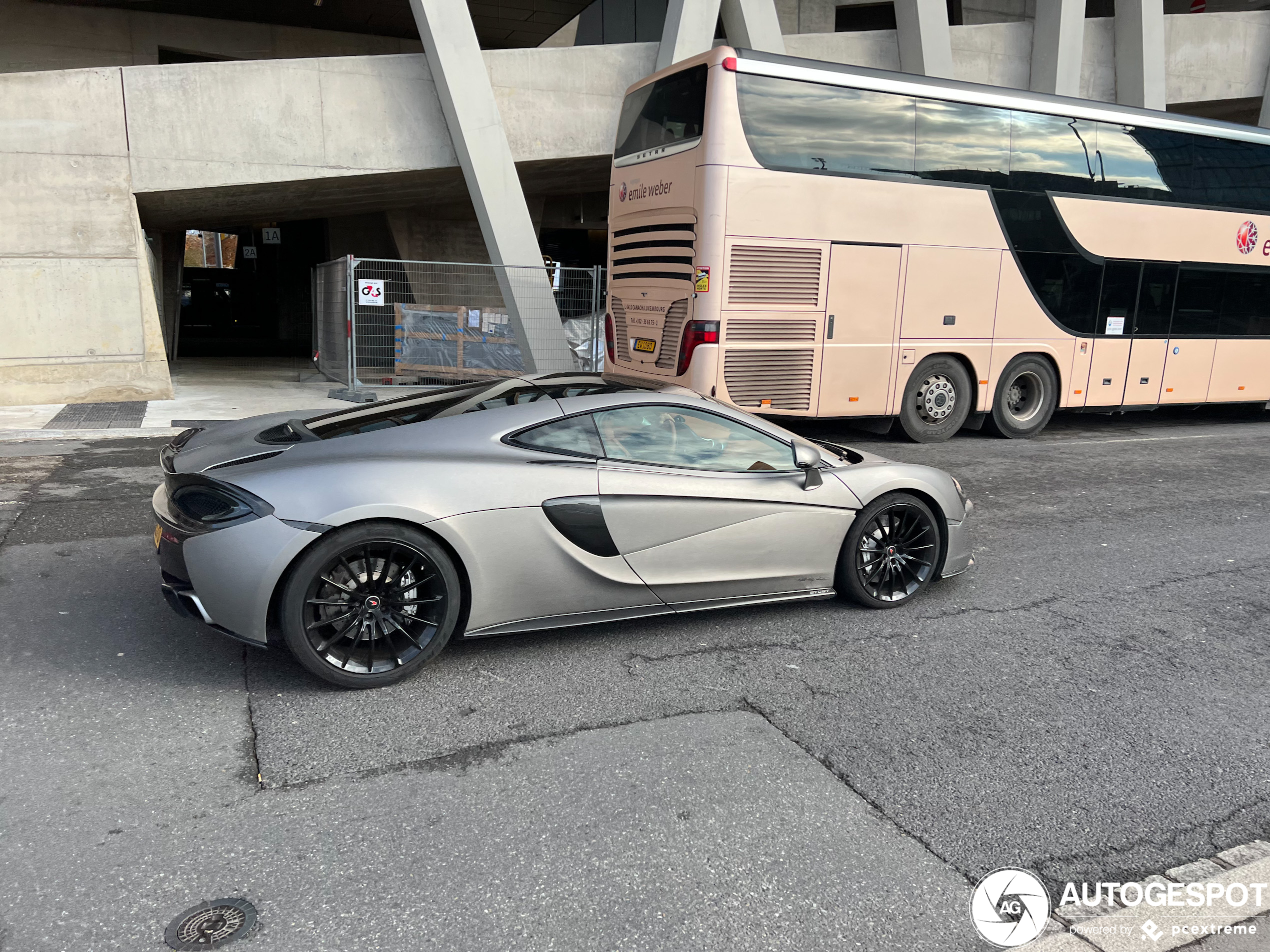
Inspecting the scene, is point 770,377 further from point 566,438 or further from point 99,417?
point 99,417

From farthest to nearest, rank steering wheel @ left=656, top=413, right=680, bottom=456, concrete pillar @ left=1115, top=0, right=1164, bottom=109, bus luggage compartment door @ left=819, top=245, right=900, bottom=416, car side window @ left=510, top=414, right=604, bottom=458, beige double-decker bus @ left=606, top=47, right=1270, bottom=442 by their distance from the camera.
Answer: concrete pillar @ left=1115, top=0, right=1164, bottom=109 < bus luggage compartment door @ left=819, top=245, right=900, bottom=416 < beige double-decker bus @ left=606, top=47, right=1270, bottom=442 < steering wheel @ left=656, top=413, right=680, bottom=456 < car side window @ left=510, top=414, right=604, bottom=458

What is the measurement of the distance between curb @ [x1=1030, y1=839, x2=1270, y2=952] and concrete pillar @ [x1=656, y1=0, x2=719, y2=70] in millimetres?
14205

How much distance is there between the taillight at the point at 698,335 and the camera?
9.62m

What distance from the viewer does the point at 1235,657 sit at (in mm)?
4656

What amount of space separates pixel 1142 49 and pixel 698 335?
14251 millimetres

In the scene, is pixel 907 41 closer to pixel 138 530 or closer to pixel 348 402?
pixel 348 402

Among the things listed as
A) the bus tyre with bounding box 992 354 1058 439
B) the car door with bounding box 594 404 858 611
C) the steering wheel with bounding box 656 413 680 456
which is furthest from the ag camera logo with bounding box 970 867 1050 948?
the bus tyre with bounding box 992 354 1058 439

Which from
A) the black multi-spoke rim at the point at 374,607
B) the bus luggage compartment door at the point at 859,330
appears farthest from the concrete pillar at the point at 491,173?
the black multi-spoke rim at the point at 374,607

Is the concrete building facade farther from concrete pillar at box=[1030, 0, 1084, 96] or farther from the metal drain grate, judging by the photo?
the metal drain grate

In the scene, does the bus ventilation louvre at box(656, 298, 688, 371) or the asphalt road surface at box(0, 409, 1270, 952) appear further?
the bus ventilation louvre at box(656, 298, 688, 371)

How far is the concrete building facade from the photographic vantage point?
12.4 metres

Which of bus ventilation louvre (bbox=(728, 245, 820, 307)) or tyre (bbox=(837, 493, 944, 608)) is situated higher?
bus ventilation louvre (bbox=(728, 245, 820, 307))

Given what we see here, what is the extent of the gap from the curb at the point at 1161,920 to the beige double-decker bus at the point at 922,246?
7202 millimetres

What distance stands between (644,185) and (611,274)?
141cm
